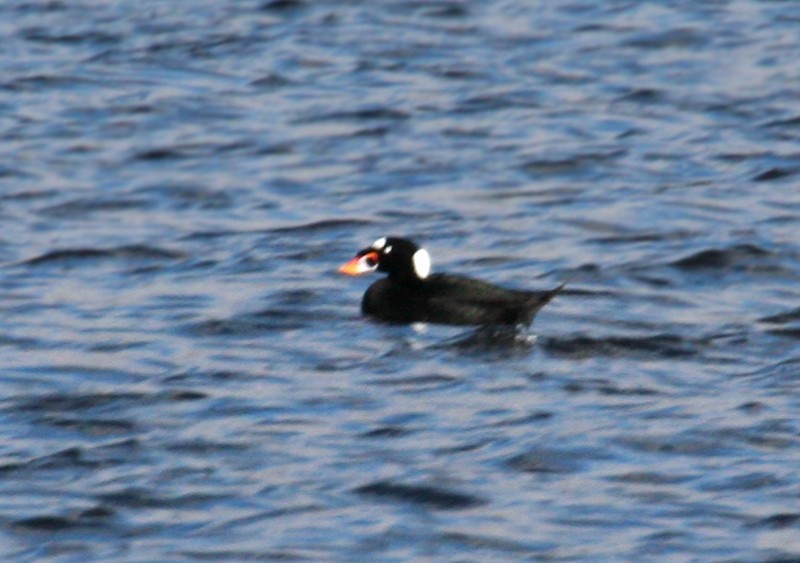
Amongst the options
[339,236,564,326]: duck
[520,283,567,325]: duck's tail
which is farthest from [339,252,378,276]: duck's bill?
[520,283,567,325]: duck's tail

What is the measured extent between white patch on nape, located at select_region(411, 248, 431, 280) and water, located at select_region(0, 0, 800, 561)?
0.51 metres

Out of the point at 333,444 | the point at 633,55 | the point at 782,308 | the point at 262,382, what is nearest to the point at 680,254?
the point at 782,308

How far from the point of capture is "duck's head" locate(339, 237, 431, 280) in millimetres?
14234

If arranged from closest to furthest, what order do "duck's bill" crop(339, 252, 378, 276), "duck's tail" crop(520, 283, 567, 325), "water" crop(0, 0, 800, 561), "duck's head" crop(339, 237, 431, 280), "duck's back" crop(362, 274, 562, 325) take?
"water" crop(0, 0, 800, 561), "duck's tail" crop(520, 283, 567, 325), "duck's back" crop(362, 274, 562, 325), "duck's head" crop(339, 237, 431, 280), "duck's bill" crop(339, 252, 378, 276)

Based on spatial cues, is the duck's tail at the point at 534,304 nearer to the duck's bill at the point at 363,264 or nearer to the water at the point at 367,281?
the water at the point at 367,281

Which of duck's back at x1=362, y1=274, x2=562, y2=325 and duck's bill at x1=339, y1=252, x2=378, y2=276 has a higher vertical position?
duck's bill at x1=339, y1=252, x2=378, y2=276

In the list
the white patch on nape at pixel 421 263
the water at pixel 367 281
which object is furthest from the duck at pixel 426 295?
the water at pixel 367 281

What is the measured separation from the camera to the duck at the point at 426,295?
523 inches

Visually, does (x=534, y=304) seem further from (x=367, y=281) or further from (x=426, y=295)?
(x=367, y=281)

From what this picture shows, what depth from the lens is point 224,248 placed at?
51.6 feet

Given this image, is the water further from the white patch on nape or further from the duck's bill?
the white patch on nape

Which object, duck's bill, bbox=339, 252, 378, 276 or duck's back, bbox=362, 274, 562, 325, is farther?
duck's bill, bbox=339, 252, 378, 276

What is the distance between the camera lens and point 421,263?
564 inches

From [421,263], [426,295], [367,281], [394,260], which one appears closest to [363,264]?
[394,260]
